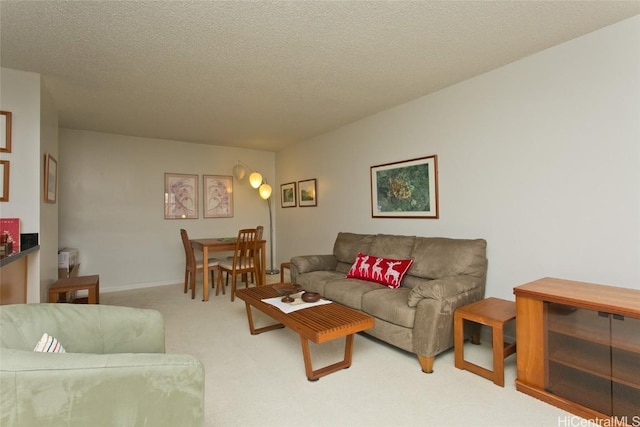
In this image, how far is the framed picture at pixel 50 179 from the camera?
2.89 m

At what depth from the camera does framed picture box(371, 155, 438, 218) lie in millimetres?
3226

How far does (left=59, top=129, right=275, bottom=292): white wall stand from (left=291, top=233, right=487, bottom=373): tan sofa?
2664 millimetres

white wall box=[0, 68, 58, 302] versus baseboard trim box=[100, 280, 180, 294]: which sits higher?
white wall box=[0, 68, 58, 302]

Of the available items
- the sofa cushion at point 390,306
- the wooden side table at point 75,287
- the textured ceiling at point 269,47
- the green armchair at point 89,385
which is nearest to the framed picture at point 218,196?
the textured ceiling at point 269,47

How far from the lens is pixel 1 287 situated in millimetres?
2117

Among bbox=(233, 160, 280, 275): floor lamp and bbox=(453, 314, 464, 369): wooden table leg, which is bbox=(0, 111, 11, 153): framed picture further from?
bbox=(453, 314, 464, 369): wooden table leg

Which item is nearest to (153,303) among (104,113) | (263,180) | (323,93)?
(104,113)

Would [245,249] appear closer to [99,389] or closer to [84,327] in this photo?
[84,327]

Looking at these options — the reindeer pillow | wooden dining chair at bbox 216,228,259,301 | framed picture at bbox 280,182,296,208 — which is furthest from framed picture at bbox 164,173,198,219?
the reindeer pillow

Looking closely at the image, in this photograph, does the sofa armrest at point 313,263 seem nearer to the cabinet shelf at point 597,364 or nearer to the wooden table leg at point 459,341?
the wooden table leg at point 459,341

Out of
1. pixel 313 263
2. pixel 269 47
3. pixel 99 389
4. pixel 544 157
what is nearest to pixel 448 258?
pixel 544 157

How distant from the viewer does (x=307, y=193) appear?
5188 millimetres

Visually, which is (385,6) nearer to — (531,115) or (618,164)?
(531,115)

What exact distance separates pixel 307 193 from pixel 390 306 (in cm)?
301
